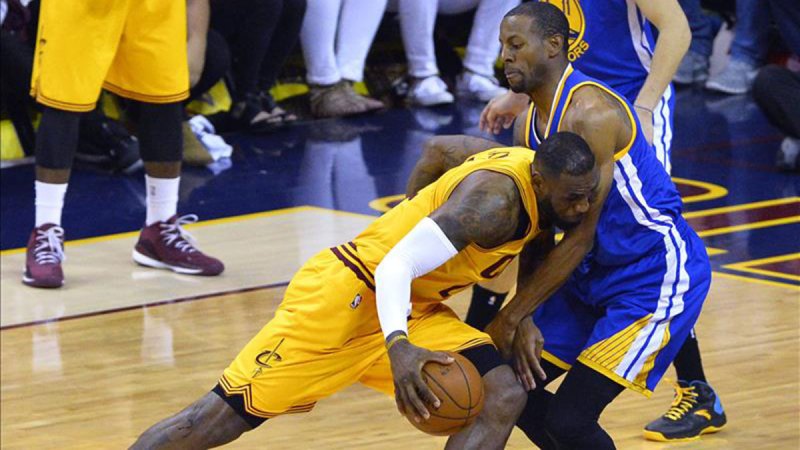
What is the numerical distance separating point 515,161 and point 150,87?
275 cm

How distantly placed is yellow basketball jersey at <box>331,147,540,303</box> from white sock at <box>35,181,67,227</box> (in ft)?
8.47

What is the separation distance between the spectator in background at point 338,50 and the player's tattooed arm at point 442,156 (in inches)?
194

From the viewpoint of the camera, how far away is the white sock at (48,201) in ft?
20.1

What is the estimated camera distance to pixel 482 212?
3.51 m

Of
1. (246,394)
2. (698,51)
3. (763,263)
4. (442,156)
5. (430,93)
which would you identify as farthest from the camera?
(698,51)

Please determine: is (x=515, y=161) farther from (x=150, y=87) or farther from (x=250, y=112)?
(x=250, y=112)

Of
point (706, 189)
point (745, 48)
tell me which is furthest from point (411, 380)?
point (745, 48)

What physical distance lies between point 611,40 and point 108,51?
212 centimetres

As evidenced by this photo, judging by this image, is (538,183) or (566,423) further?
(566,423)

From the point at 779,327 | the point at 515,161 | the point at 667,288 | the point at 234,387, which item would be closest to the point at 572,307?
the point at 667,288

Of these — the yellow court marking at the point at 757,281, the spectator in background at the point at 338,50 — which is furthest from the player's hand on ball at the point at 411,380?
the spectator in background at the point at 338,50

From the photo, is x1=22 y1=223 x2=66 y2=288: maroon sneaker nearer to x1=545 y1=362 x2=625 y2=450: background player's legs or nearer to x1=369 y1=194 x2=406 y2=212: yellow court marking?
x1=369 y1=194 x2=406 y2=212: yellow court marking

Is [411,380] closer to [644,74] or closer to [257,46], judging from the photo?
[644,74]

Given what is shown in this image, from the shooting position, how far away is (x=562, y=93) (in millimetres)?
3793
